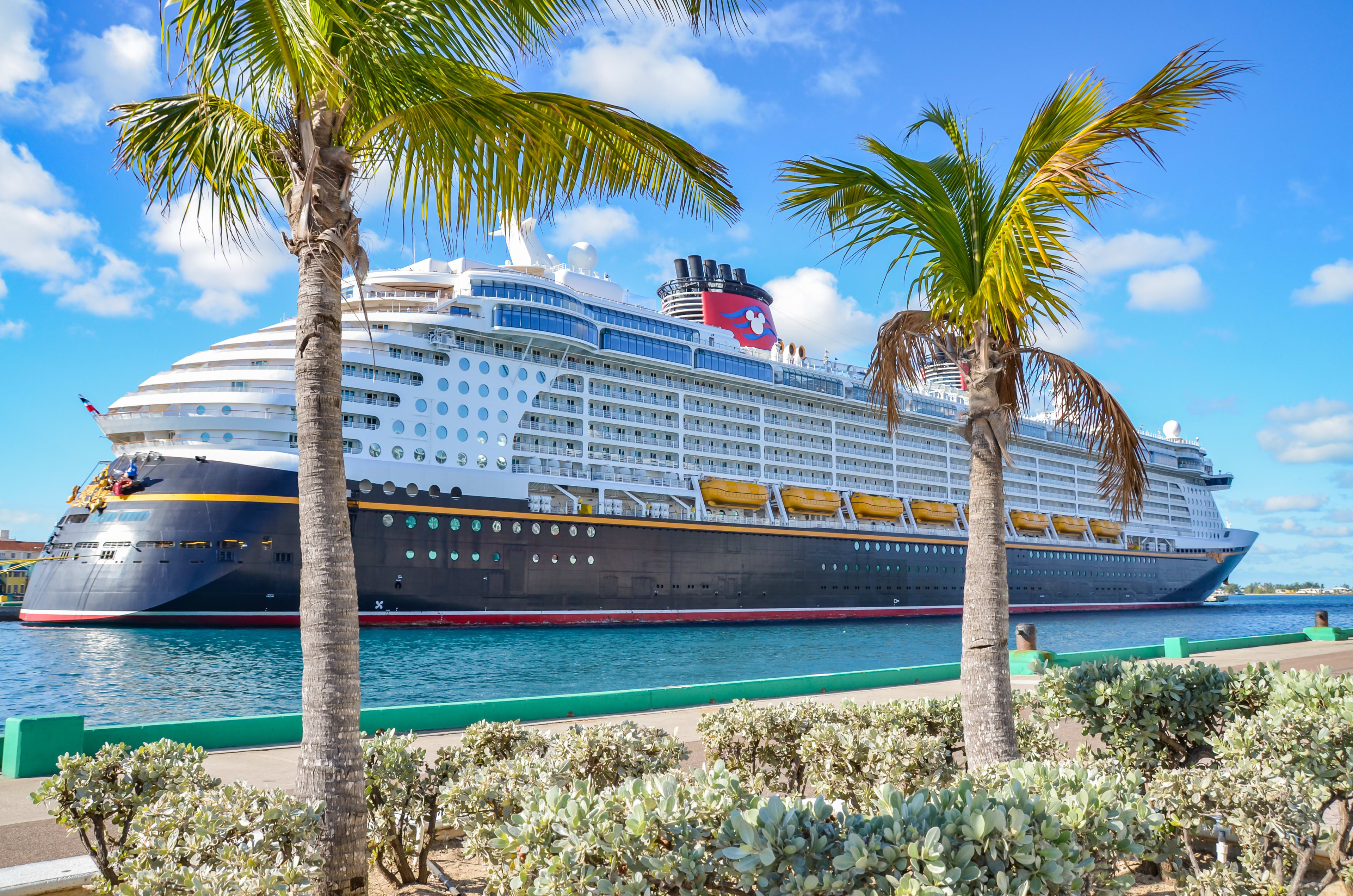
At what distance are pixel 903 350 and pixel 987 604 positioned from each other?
7.51ft

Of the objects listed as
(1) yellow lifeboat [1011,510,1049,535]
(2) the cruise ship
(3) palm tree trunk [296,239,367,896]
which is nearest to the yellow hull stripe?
(2) the cruise ship

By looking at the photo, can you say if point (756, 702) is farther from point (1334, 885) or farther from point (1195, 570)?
point (1195, 570)

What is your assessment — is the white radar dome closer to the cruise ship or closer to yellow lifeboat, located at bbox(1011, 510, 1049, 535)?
the cruise ship

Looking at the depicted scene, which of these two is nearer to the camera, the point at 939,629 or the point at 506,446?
the point at 506,446

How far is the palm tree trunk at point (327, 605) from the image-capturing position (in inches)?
152

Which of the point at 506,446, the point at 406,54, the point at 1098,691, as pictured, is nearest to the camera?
the point at 406,54

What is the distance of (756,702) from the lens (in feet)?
38.4

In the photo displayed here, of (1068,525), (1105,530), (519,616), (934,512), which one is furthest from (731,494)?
(1105,530)

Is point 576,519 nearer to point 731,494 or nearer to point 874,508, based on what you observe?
point 731,494

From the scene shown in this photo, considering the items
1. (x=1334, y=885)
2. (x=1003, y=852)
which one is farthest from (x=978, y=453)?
(x=1003, y=852)

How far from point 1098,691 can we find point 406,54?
575 centimetres

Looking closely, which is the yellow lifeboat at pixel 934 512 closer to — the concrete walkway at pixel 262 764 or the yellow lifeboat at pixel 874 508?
the yellow lifeboat at pixel 874 508

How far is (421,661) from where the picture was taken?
69.2ft

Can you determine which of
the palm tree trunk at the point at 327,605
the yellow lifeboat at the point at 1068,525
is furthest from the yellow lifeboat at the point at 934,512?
the palm tree trunk at the point at 327,605
